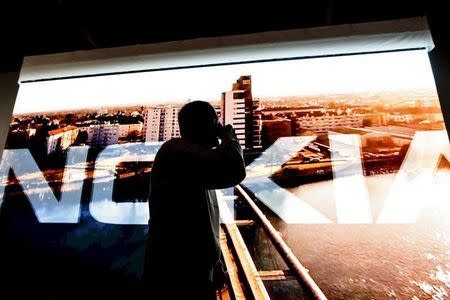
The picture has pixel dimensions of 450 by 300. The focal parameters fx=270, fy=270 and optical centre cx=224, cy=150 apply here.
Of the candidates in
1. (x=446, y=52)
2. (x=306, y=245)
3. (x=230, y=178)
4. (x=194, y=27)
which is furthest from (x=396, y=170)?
(x=194, y=27)

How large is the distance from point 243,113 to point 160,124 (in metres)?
0.57

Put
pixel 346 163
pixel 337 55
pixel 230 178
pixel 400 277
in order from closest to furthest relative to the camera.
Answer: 1. pixel 230 178
2. pixel 400 277
3. pixel 346 163
4. pixel 337 55

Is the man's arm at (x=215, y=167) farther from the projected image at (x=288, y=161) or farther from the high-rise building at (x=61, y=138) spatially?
the high-rise building at (x=61, y=138)

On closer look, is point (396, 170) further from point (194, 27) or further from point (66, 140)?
point (66, 140)

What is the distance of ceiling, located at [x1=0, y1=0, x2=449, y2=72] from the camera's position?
Answer: 1.70 metres

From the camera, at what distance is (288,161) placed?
1747 mm

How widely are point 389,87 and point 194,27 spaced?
1343 mm

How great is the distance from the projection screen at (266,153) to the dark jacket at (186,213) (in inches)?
28.8

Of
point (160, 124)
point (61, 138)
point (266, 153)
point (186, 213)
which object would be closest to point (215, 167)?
point (186, 213)

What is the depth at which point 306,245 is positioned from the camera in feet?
5.08

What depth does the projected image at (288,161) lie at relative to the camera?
1492mm

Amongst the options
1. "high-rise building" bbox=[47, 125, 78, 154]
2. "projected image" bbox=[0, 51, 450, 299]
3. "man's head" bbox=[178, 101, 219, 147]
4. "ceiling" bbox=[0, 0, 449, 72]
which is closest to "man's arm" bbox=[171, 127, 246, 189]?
"man's head" bbox=[178, 101, 219, 147]

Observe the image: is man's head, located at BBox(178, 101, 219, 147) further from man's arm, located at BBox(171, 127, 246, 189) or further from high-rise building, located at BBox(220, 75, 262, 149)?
high-rise building, located at BBox(220, 75, 262, 149)

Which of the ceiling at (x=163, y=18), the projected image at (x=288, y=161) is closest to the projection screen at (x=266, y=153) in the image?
the projected image at (x=288, y=161)
